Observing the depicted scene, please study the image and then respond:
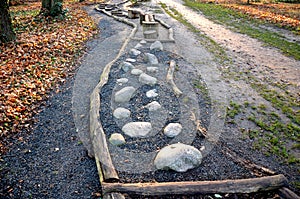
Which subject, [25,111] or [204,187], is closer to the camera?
[204,187]

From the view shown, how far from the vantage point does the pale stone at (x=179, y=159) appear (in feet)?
9.90

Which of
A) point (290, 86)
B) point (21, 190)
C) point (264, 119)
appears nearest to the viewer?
point (21, 190)

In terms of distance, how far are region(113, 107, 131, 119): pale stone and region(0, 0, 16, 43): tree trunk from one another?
191 inches

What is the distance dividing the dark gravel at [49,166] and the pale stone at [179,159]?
2.91 feet

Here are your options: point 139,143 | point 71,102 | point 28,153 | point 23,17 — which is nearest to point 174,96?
point 139,143

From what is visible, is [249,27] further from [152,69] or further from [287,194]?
[287,194]

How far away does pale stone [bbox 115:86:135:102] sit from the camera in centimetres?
463

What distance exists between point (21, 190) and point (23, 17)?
9.57m

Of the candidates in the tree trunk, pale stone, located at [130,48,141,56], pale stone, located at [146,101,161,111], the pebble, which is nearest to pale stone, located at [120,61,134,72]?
the pebble

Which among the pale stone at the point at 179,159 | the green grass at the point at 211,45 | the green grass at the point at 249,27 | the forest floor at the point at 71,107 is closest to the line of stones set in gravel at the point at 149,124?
the pale stone at the point at 179,159

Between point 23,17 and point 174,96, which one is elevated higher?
point 23,17

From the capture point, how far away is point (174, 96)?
4719 mm

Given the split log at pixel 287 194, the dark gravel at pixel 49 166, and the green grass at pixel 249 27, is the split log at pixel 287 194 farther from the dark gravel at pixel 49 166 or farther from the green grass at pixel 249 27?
the green grass at pixel 249 27

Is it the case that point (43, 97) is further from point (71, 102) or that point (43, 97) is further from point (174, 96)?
point (174, 96)
